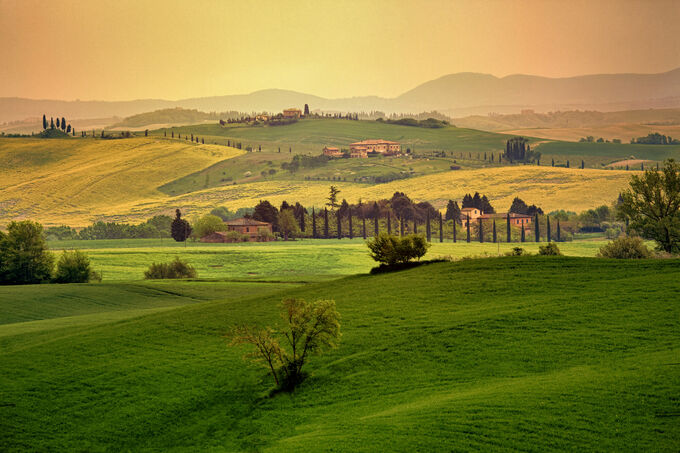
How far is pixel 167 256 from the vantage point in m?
151

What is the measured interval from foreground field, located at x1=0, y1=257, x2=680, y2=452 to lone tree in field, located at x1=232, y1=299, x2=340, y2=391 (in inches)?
36.9

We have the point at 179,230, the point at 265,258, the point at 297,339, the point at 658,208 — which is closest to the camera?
the point at 297,339

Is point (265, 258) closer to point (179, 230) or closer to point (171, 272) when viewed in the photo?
point (171, 272)

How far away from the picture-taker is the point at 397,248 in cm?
7062

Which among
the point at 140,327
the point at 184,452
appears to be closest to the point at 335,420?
the point at 184,452

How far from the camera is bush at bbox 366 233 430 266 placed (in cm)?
7000

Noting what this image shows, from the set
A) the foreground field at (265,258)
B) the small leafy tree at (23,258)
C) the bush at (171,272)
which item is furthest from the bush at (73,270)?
the foreground field at (265,258)

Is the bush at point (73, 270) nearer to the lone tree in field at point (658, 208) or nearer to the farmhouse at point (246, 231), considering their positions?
the lone tree in field at point (658, 208)

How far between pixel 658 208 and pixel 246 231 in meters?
119

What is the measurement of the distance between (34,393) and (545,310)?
28.6 meters

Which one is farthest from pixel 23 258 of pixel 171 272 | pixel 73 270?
pixel 171 272

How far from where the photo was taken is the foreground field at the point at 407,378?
88.2 feet

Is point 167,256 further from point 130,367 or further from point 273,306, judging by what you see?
point 130,367

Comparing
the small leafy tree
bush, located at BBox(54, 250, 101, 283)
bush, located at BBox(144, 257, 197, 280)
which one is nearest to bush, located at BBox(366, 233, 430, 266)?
bush, located at BBox(54, 250, 101, 283)
